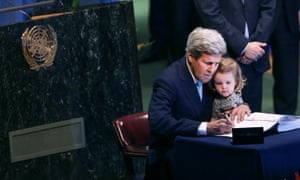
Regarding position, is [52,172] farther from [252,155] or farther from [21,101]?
[252,155]

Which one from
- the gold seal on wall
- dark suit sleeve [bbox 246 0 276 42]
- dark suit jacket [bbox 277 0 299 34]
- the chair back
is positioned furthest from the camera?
dark suit jacket [bbox 277 0 299 34]

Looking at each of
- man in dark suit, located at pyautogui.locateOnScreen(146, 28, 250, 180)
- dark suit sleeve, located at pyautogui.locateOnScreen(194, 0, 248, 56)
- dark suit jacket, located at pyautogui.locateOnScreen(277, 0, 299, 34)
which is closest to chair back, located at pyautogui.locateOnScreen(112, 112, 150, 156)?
man in dark suit, located at pyautogui.locateOnScreen(146, 28, 250, 180)

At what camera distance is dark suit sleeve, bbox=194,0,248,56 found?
268 inches

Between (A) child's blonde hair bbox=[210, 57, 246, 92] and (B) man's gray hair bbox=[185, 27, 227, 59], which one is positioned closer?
(B) man's gray hair bbox=[185, 27, 227, 59]

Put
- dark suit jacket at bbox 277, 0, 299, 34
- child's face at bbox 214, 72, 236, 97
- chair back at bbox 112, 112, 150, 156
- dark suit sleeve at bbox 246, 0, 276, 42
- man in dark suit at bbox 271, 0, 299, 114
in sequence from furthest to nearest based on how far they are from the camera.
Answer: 1. man in dark suit at bbox 271, 0, 299, 114
2. dark suit jacket at bbox 277, 0, 299, 34
3. dark suit sleeve at bbox 246, 0, 276, 42
4. chair back at bbox 112, 112, 150, 156
5. child's face at bbox 214, 72, 236, 97

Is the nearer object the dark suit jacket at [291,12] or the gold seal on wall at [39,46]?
the gold seal on wall at [39,46]

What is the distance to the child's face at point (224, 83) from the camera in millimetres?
5777

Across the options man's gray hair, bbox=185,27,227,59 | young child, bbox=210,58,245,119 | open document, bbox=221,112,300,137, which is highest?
man's gray hair, bbox=185,27,227,59

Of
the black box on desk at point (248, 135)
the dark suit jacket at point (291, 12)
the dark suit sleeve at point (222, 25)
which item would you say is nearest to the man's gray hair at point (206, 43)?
the black box on desk at point (248, 135)

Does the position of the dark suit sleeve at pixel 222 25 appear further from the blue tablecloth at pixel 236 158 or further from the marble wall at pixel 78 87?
the blue tablecloth at pixel 236 158

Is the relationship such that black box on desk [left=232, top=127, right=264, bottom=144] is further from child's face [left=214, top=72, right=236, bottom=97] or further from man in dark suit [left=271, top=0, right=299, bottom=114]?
man in dark suit [left=271, top=0, right=299, bottom=114]

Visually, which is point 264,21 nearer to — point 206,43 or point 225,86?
point 225,86

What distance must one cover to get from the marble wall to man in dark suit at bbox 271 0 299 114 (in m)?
1.78

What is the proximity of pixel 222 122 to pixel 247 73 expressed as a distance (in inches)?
64.3
